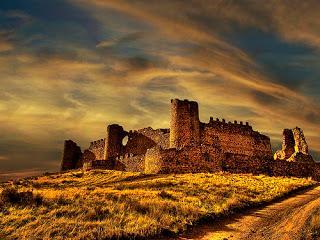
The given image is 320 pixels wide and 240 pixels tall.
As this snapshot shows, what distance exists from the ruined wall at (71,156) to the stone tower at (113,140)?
38.5ft

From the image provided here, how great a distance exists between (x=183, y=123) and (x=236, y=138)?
1352cm

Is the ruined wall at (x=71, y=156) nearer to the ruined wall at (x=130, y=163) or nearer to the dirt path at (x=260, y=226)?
the ruined wall at (x=130, y=163)

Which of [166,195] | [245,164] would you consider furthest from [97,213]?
[245,164]

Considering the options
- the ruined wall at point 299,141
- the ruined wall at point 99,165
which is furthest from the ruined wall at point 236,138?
the ruined wall at point 99,165

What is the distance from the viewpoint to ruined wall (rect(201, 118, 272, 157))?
57.1m

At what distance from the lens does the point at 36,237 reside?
44.9 ft

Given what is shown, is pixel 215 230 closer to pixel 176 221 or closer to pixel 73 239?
pixel 176 221

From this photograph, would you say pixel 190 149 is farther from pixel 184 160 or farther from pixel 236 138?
pixel 236 138

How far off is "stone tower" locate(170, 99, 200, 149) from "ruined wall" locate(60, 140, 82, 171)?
31.3m

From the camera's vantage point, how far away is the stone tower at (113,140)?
6550 centimetres

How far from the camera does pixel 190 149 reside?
39.6 meters

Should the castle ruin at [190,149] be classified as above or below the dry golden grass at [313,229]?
above

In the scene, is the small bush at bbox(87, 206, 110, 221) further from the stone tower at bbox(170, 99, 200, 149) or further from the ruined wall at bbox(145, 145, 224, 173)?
the stone tower at bbox(170, 99, 200, 149)

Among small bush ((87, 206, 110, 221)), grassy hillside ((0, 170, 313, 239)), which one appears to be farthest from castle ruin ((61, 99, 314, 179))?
small bush ((87, 206, 110, 221))
